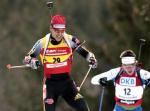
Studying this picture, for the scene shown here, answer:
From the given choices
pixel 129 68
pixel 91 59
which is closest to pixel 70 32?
pixel 91 59

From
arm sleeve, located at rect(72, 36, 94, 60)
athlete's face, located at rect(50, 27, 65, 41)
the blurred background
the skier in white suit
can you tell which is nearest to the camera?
athlete's face, located at rect(50, 27, 65, 41)

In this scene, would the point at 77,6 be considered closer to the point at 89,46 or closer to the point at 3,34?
the point at 3,34

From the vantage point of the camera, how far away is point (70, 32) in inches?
1489

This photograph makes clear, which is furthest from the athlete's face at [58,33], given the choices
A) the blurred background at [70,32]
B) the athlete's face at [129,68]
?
the blurred background at [70,32]

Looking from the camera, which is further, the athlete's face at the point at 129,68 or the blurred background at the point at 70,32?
the blurred background at the point at 70,32

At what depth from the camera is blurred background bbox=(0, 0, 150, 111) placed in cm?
3294

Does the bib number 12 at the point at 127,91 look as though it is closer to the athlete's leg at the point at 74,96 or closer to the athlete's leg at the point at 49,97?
the athlete's leg at the point at 74,96

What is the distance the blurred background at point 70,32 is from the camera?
108 feet

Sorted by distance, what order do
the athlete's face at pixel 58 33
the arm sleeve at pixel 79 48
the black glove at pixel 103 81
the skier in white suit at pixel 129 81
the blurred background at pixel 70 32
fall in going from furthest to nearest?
the blurred background at pixel 70 32, the black glove at pixel 103 81, the arm sleeve at pixel 79 48, the skier in white suit at pixel 129 81, the athlete's face at pixel 58 33

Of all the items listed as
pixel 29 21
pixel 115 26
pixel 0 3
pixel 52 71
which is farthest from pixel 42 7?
pixel 52 71

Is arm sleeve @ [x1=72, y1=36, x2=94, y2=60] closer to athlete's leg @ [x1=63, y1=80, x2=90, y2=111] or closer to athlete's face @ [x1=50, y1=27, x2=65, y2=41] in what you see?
athlete's face @ [x1=50, y1=27, x2=65, y2=41]

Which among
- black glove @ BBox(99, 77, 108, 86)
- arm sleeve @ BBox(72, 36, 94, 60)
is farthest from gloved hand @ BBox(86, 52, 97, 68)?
black glove @ BBox(99, 77, 108, 86)

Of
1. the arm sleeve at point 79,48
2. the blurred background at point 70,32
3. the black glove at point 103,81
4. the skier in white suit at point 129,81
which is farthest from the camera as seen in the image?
the blurred background at point 70,32

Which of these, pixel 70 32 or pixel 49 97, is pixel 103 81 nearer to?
pixel 49 97
